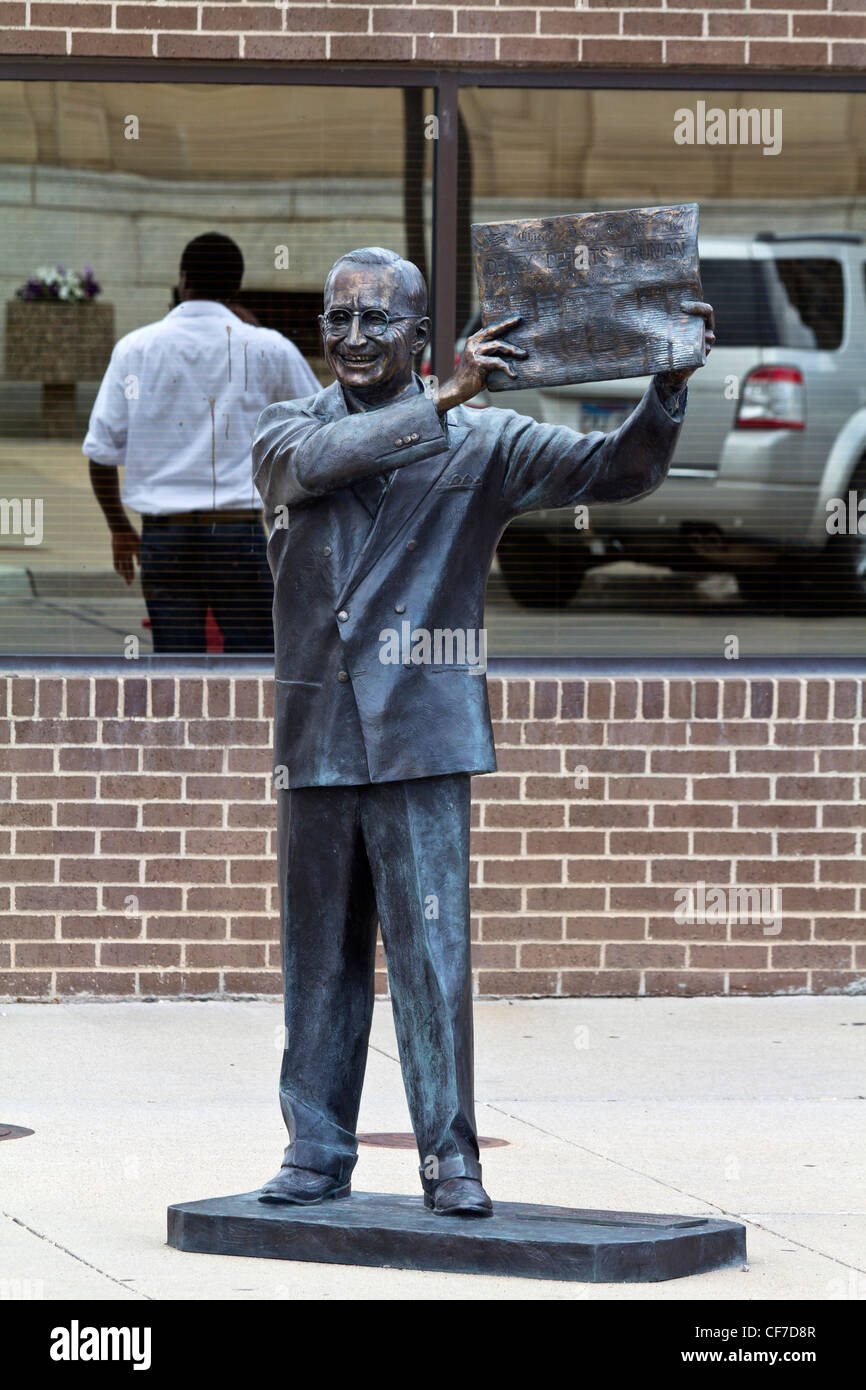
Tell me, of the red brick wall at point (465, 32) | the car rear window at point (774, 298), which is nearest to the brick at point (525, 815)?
the car rear window at point (774, 298)

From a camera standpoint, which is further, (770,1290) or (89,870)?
(89,870)

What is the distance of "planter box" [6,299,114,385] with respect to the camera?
27.8 ft

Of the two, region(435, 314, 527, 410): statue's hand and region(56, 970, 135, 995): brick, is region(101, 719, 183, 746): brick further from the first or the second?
region(435, 314, 527, 410): statue's hand

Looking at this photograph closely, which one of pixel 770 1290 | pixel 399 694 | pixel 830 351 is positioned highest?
pixel 830 351

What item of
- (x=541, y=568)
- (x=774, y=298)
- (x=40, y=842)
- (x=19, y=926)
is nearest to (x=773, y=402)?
(x=774, y=298)

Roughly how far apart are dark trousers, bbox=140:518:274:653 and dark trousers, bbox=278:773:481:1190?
10.2 ft

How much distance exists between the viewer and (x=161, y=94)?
839cm

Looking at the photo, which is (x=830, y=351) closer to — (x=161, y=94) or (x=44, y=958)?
Result: (x=161, y=94)

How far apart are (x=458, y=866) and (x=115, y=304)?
3.90 m

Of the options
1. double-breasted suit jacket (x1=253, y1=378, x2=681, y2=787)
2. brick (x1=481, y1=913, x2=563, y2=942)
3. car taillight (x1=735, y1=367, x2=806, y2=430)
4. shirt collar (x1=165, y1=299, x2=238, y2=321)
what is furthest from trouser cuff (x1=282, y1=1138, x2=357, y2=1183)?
car taillight (x1=735, y1=367, x2=806, y2=430)

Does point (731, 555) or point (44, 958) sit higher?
point (731, 555)

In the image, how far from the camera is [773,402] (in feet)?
28.6

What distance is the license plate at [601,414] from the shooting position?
855 centimetres

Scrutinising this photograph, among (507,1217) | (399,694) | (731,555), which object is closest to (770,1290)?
(507,1217)
